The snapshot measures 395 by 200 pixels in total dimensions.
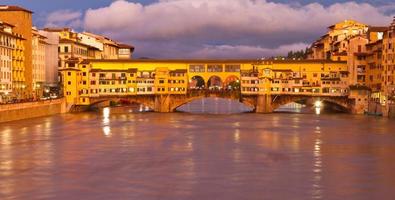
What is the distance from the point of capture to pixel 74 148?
33844mm

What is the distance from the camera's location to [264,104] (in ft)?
224

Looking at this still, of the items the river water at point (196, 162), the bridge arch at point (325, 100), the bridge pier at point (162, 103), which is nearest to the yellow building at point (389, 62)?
the bridge arch at point (325, 100)

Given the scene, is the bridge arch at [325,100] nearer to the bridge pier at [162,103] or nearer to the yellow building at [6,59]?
the bridge pier at [162,103]

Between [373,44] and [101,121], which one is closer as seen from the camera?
[101,121]

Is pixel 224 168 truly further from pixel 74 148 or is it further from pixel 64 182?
pixel 74 148

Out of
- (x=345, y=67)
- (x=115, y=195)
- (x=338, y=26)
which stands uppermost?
(x=338, y=26)

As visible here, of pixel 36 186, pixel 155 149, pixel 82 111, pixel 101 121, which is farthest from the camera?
pixel 82 111

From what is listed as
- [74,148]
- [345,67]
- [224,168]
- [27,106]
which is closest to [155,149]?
[74,148]

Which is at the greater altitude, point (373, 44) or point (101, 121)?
point (373, 44)

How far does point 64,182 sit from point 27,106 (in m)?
32.8

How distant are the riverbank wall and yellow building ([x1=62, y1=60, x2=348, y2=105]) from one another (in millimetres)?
2954

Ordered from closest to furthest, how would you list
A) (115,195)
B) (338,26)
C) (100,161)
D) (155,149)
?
(115,195) < (100,161) < (155,149) < (338,26)

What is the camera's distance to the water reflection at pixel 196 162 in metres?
22.1

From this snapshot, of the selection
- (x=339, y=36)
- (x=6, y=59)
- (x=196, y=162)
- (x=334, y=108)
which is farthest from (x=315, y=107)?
(x=196, y=162)
